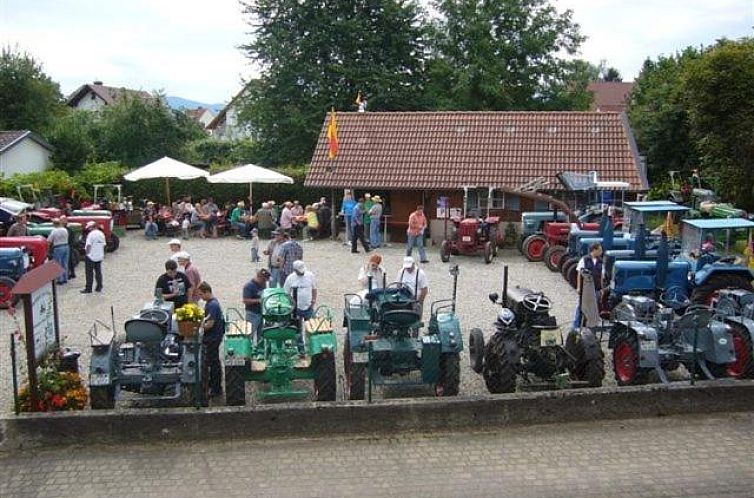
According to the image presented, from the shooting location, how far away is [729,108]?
72.7ft

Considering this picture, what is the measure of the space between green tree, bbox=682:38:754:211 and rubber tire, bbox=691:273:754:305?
9057 millimetres

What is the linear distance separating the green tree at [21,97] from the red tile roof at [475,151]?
20803mm


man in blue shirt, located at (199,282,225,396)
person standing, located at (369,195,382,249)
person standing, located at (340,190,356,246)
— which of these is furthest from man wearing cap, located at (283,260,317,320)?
person standing, located at (340,190,356,246)

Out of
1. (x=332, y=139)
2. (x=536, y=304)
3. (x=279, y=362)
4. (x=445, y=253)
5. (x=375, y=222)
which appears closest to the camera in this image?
(x=279, y=362)

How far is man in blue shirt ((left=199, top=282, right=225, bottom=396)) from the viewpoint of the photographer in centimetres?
986

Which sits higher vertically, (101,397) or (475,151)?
(475,151)

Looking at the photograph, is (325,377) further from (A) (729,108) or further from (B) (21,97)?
(B) (21,97)

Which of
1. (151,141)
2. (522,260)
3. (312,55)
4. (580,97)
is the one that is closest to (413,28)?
(312,55)

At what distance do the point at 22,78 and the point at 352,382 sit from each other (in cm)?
3618

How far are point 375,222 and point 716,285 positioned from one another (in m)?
10.3

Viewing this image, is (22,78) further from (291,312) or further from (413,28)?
(291,312)

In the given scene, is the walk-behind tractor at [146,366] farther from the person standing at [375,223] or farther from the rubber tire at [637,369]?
the person standing at [375,223]

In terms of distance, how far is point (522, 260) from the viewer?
20781mm

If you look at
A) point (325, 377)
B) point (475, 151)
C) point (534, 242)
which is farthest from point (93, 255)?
point (475, 151)
